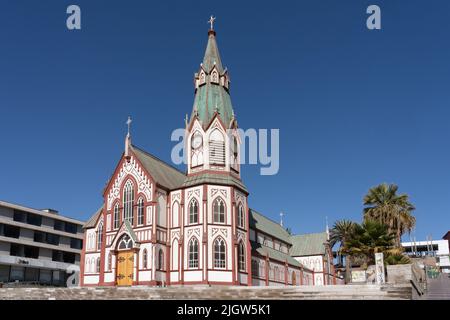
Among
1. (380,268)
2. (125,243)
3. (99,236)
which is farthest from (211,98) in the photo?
(380,268)

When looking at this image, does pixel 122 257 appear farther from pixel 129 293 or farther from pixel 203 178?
pixel 129 293

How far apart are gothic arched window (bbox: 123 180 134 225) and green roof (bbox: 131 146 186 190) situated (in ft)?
8.25

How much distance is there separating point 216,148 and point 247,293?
2411 cm

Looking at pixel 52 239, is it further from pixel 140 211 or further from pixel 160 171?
pixel 140 211

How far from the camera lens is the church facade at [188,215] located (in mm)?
42375

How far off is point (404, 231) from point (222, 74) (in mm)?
29126

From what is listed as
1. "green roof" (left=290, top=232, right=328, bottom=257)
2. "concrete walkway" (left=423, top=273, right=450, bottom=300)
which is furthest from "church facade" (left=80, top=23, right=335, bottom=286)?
"green roof" (left=290, top=232, right=328, bottom=257)

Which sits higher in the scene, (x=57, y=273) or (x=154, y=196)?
(x=154, y=196)

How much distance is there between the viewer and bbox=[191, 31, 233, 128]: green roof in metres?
48.2

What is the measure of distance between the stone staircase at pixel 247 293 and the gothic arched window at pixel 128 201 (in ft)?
50.5

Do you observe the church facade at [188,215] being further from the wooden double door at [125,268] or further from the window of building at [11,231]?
the window of building at [11,231]

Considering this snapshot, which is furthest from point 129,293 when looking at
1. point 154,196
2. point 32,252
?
point 32,252

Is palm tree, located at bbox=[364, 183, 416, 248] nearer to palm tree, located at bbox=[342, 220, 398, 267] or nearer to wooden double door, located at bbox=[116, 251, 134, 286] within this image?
palm tree, located at bbox=[342, 220, 398, 267]
